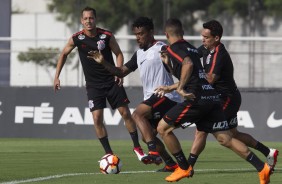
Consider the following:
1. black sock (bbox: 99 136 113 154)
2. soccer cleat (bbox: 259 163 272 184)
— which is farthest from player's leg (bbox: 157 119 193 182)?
black sock (bbox: 99 136 113 154)

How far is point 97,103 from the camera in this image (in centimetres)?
1678

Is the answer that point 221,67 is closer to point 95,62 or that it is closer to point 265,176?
point 265,176

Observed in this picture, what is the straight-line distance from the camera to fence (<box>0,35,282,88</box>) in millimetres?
25203

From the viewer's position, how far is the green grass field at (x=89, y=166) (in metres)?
13.9

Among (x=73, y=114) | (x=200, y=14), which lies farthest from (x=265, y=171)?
(x=200, y=14)

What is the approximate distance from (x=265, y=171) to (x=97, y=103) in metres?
4.46

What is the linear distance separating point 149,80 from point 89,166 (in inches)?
64.6

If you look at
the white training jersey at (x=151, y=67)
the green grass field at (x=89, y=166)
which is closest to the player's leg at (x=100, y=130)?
the green grass field at (x=89, y=166)

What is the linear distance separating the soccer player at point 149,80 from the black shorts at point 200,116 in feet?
5.78

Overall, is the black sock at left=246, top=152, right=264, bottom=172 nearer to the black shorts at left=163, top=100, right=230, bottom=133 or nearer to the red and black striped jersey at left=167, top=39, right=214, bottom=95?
the black shorts at left=163, top=100, right=230, bottom=133

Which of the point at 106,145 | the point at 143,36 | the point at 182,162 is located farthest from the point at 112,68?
the point at 106,145

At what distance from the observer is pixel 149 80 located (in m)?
15.9

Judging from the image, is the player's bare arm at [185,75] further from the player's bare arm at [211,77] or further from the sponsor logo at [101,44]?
the sponsor logo at [101,44]

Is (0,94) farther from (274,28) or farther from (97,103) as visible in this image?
(274,28)
